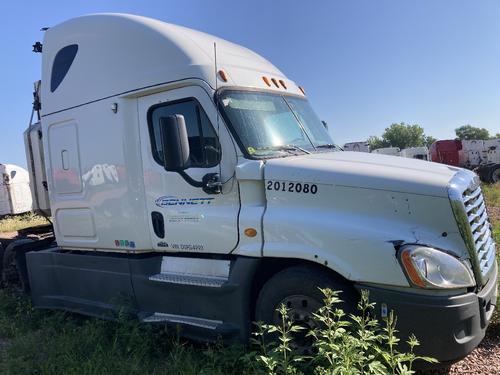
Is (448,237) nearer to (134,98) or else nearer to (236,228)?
(236,228)

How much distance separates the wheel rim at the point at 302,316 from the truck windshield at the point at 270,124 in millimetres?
1263

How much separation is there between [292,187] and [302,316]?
104 cm

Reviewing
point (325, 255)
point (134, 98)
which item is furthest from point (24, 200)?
point (325, 255)

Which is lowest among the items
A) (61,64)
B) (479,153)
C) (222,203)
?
(479,153)

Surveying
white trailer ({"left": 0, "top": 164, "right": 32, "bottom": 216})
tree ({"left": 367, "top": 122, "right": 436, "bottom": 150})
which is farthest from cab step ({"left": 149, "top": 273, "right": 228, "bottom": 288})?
tree ({"left": 367, "top": 122, "right": 436, "bottom": 150})

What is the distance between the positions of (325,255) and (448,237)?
0.89 meters

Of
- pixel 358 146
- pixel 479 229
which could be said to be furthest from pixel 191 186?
pixel 358 146

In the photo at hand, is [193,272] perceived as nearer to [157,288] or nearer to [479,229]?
[157,288]

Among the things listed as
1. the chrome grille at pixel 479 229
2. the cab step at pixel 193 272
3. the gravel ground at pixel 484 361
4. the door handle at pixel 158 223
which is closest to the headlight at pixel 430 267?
the chrome grille at pixel 479 229

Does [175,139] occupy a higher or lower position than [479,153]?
higher

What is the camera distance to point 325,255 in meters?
3.61

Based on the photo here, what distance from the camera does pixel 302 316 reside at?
375 cm

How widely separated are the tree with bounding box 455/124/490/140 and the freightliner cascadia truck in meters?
106

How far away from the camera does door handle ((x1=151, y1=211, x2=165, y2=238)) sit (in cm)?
468
